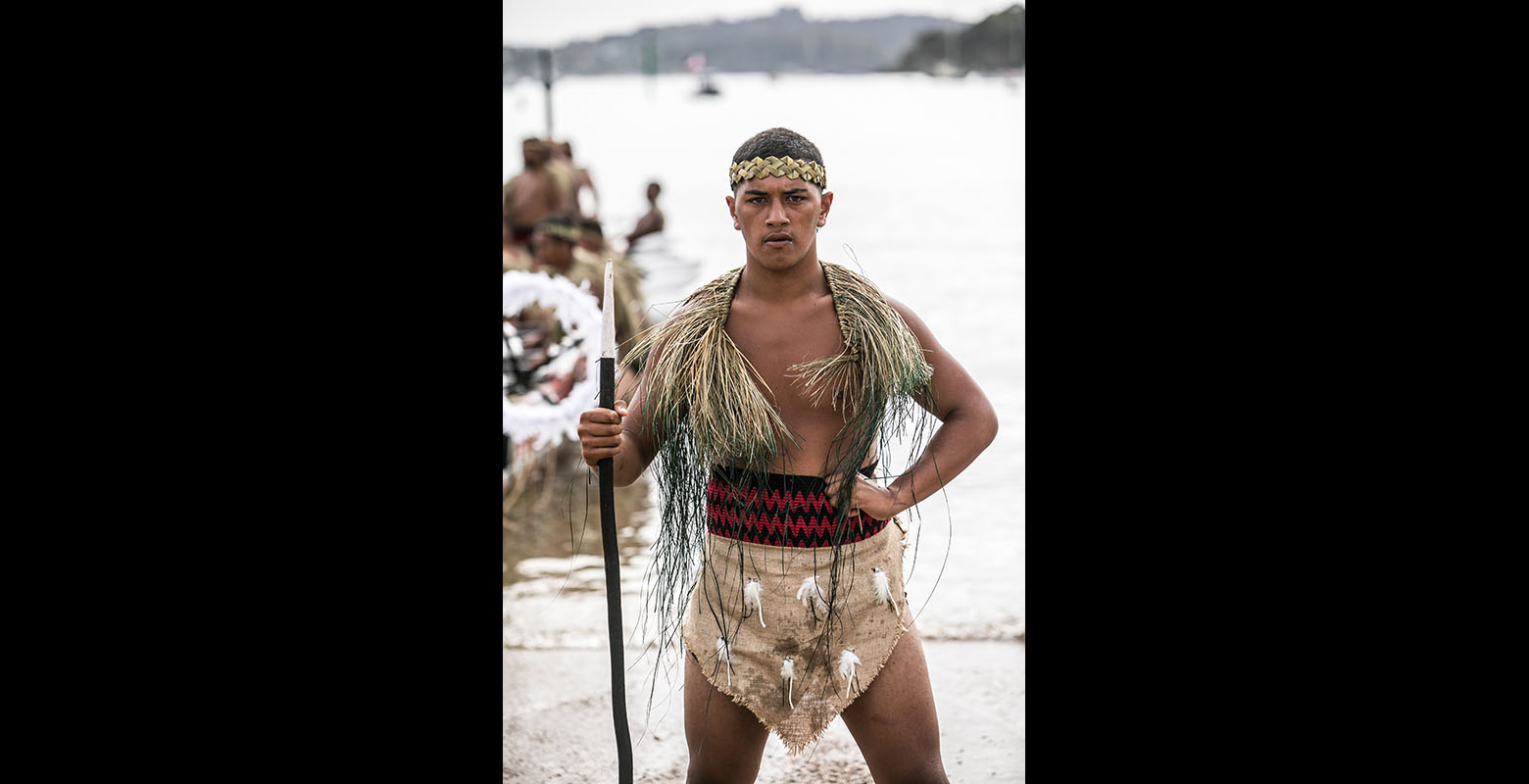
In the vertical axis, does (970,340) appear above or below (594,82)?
below

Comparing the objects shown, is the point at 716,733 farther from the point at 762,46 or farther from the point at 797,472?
the point at 762,46

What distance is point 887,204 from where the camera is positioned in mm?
7359

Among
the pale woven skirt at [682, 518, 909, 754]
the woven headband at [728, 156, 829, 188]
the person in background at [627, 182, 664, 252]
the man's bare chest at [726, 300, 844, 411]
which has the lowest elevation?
the pale woven skirt at [682, 518, 909, 754]

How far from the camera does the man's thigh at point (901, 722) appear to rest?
86.0 inches

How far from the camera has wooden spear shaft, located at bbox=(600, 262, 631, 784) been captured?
200 cm

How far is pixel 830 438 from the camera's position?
2.18m

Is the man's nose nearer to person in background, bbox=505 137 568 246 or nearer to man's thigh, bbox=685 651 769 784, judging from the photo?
man's thigh, bbox=685 651 769 784

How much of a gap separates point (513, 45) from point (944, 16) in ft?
6.26

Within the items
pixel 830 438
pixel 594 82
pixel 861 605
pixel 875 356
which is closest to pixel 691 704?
pixel 861 605

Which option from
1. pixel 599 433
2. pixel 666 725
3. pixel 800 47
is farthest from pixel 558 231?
pixel 599 433

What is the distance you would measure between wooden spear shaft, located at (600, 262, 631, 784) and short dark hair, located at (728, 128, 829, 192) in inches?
12.8

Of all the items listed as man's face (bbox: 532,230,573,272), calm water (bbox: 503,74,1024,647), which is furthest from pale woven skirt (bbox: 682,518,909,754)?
man's face (bbox: 532,230,573,272)

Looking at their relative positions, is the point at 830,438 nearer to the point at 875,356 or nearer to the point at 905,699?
the point at 875,356

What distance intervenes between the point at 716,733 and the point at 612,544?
0.43 metres
